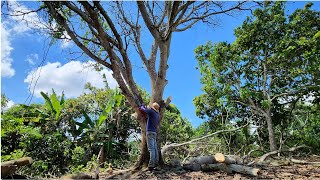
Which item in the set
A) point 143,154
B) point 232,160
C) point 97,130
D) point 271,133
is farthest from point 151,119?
point 271,133

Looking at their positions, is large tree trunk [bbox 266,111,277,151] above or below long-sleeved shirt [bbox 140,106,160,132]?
above

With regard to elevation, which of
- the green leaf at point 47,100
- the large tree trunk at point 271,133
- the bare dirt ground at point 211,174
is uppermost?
the green leaf at point 47,100

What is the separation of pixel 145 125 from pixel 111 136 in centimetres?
776

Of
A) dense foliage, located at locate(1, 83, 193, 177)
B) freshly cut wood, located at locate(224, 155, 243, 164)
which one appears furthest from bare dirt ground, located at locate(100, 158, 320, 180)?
dense foliage, located at locate(1, 83, 193, 177)

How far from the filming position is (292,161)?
9461 millimetres

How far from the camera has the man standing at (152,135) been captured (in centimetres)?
732

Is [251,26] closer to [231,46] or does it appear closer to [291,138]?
[231,46]

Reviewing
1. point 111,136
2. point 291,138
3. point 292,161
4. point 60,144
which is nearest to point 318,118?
point 291,138

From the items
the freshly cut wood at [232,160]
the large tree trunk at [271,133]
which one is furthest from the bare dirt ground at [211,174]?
the large tree trunk at [271,133]

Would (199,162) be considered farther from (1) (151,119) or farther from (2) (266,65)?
(2) (266,65)

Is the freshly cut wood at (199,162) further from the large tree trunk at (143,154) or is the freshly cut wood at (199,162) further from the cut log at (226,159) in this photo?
the large tree trunk at (143,154)

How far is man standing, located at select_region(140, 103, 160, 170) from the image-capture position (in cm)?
732

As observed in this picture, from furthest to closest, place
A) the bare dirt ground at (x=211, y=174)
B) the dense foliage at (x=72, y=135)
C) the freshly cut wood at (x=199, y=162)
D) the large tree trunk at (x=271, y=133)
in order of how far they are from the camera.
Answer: the large tree trunk at (x=271, y=133), the dense foliage at (x=72, y=135), the freshly cut wood at (x=199, y=162), the bare dirt ground at (x=211, y=174)

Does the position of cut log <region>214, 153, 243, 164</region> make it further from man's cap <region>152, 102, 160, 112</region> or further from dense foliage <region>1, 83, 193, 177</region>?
dense foliage <region>1, 83, 193, 177</region>
